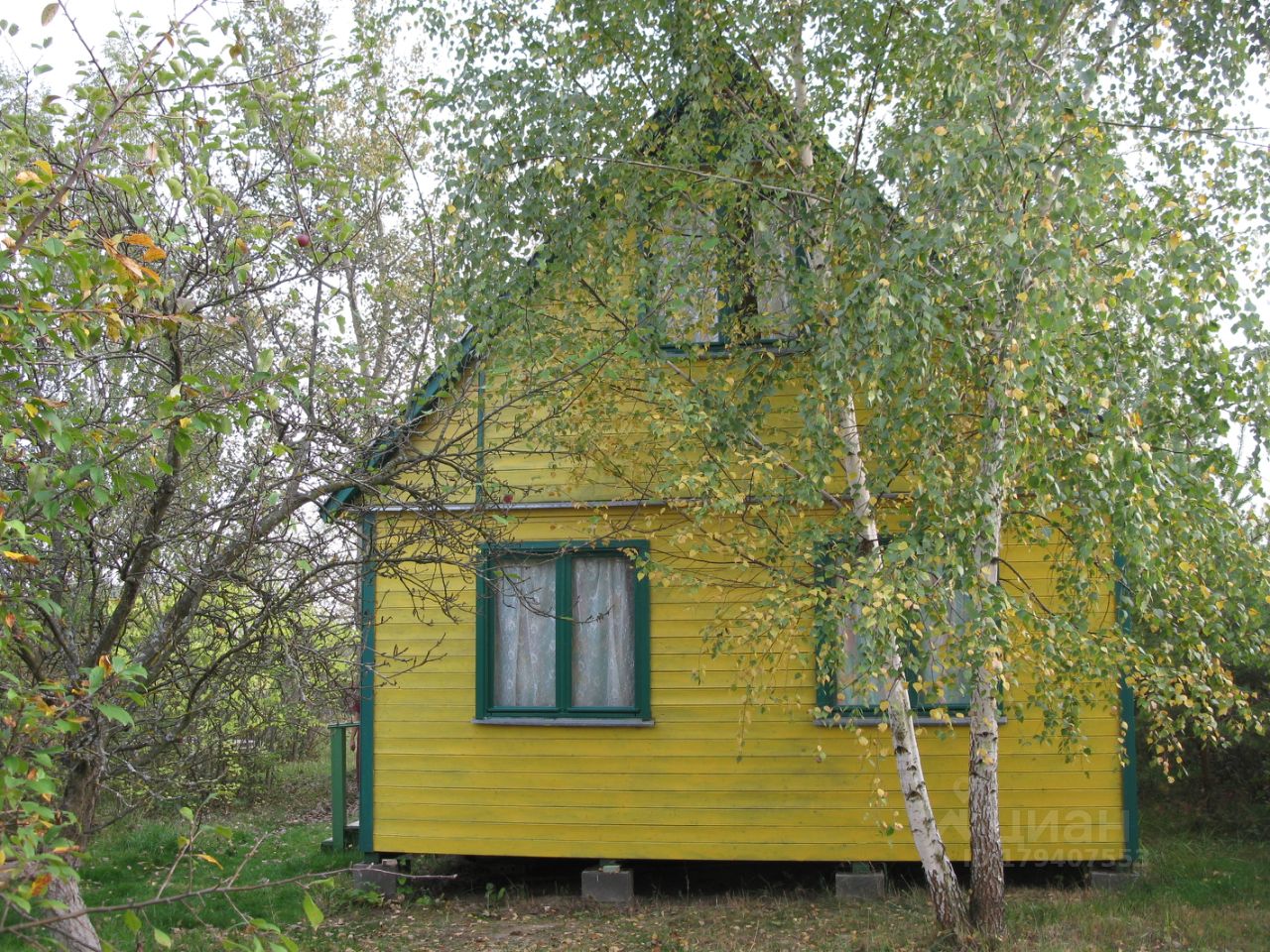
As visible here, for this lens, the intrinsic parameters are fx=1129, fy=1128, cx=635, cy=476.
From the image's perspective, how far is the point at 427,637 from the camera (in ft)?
33.3

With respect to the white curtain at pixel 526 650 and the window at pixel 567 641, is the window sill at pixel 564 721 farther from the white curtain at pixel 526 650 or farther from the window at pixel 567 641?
the white curtain at pixel 526 650

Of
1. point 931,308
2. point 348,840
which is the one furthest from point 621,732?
point 931,308

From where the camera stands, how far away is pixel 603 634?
32.6 feet

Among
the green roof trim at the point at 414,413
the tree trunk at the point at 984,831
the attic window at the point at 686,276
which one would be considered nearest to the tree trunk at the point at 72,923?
the green roof trim at the point at 414,413

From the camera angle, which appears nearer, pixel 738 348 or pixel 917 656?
pixel 917 656

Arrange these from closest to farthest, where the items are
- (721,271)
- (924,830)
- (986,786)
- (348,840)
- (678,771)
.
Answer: (924,830), (986,786), (721,271), (678,771), (348,840)

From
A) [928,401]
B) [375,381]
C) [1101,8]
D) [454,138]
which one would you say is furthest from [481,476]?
[1101,8]

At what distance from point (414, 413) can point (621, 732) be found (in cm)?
333

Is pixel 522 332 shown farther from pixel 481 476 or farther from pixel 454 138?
pixel 481 476

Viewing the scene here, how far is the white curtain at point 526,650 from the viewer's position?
9969mm

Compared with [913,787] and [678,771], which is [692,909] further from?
[913,787]

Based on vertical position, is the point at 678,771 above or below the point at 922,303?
below

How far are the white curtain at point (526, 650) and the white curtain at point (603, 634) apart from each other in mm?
236

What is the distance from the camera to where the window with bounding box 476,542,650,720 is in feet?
32.2
